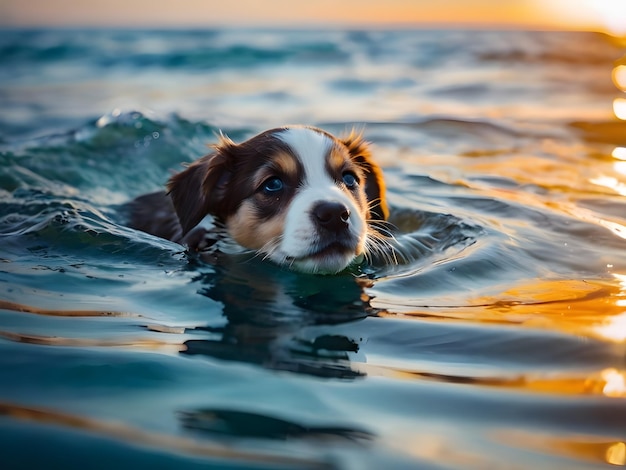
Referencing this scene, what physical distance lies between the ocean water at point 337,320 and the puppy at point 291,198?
0.66 ft

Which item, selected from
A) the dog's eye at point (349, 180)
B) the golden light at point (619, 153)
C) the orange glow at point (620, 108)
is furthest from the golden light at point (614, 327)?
the orange glow at point (620, 108)

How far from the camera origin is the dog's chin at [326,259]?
440cm

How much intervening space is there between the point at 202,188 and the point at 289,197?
685 millimetres

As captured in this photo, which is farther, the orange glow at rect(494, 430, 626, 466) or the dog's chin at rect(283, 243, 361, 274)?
the dog's chin at rect(283, 243, 361, 274)

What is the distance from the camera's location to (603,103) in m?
11.5

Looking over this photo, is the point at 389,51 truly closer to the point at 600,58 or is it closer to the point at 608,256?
the point at 600,58

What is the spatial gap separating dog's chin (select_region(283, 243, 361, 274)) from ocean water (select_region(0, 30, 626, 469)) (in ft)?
0.29

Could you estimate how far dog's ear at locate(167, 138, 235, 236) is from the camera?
16.6ft

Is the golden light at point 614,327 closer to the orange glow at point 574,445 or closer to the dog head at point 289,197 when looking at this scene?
the orange glow at point 574,445

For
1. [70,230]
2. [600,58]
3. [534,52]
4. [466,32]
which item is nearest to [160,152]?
[70,230]

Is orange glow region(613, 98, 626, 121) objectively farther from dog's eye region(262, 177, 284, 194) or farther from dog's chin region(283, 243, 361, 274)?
dog's chin region(283, 243, 361, 274)

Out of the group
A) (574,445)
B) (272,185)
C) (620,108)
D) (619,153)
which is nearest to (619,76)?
(620,108)

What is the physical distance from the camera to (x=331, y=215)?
4.30m

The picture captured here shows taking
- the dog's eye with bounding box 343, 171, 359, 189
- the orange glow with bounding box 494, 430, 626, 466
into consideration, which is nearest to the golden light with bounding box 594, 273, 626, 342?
the orange glow with bounding box 494, 430, 626, 466
